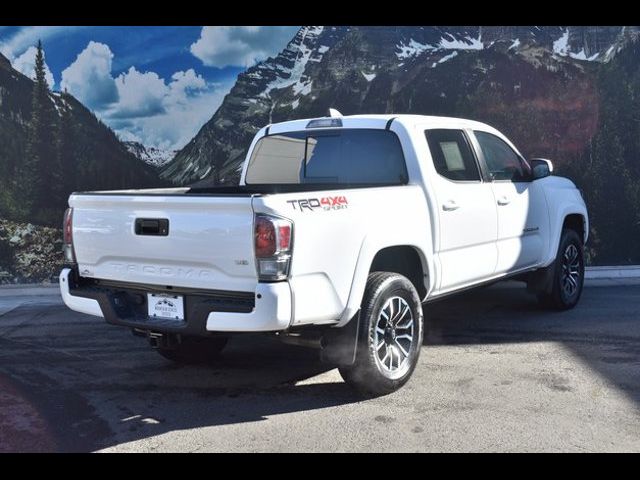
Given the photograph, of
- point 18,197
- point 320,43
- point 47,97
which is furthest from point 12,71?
point 320,43

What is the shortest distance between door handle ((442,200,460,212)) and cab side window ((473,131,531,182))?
86 cm

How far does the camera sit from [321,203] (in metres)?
3.91

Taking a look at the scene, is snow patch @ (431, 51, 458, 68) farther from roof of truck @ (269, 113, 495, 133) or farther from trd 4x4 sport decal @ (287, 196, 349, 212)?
trd 4x4 sport decal @ (287, 196, 349, 212)

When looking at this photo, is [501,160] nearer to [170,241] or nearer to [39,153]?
[170,241]

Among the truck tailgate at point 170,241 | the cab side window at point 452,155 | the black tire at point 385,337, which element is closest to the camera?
the truck tailgate at point 170,241

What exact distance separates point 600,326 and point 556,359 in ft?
4.49

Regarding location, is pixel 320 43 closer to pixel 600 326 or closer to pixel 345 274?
pixel 600 326

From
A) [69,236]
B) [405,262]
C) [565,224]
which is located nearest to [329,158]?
[405,262]

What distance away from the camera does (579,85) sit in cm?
934

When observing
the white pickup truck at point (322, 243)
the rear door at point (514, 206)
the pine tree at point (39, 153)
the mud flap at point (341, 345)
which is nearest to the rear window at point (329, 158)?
the white pickup truck at point (322, 243)

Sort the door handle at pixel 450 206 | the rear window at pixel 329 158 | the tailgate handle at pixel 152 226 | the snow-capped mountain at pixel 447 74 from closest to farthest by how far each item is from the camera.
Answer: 1. the tailgate handle at pixel 152 226
2. the door handle at pixel 450 206
3. the rear window at pixel 329 158
4. the snow-capped mountain at pixel 447 74

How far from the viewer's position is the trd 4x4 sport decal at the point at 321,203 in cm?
378

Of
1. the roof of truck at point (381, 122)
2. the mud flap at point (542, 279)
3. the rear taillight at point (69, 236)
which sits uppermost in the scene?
the roof of truck at point (381, 122)

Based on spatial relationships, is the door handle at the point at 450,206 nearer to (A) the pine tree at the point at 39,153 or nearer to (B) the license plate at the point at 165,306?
(B) the license plate at the point at 165,306
